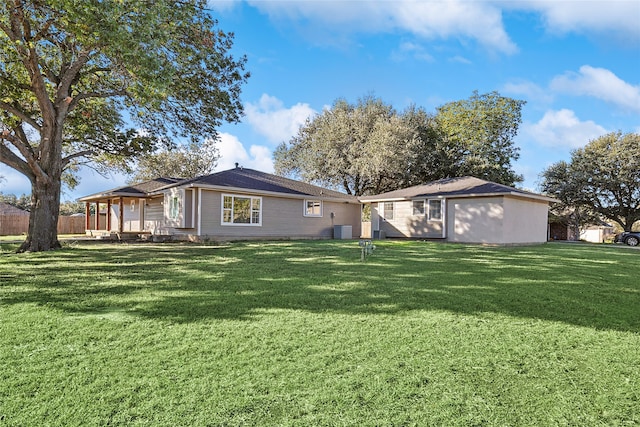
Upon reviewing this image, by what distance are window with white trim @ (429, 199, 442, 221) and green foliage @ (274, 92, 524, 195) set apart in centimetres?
718

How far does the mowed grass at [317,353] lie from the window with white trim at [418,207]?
12.3 m

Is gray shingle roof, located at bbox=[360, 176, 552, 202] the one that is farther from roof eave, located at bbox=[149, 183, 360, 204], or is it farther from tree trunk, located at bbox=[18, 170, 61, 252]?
tree trunk, located at bbox=[18, 170, 61, 252]

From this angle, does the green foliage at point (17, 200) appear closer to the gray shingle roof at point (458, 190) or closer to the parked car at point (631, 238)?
the gray shingle roof at point (458, 190)

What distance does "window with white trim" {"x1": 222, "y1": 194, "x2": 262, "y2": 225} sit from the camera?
15438 millimetres

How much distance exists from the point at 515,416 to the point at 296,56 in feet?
52.6

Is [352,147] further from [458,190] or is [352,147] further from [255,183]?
[255,183]

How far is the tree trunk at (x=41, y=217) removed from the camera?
35.6 ft

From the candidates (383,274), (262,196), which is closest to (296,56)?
(262,196)

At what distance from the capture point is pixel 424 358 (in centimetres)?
287

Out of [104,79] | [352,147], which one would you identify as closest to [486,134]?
[352,147]

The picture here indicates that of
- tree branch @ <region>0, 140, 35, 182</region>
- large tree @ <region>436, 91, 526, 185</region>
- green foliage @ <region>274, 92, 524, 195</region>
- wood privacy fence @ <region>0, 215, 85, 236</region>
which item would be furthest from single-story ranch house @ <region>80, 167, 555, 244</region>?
large tree @ <region>436, 91, 526, 185</region>

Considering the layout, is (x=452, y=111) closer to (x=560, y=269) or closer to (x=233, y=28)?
(x=233, y=28)

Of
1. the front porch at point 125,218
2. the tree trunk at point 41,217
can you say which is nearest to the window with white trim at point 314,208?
the front porch at point 125,218

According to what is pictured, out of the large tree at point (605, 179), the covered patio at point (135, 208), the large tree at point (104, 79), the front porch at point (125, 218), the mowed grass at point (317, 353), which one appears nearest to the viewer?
the mowed grass at point (317, 353)
